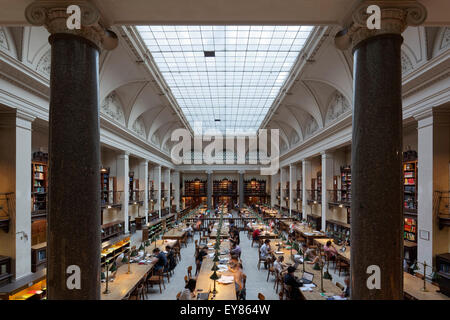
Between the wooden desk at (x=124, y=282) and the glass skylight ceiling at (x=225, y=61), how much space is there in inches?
245

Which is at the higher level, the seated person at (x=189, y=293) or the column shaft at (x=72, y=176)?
the column shaft at (x=72, y=176)

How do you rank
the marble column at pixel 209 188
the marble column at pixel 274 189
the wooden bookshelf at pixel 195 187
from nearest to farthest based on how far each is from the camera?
the marble column at pixel 274 189 < the marble column at pixel 209 188 < the wooden bookshelf at pixel 195 187

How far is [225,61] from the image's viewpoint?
9961mm

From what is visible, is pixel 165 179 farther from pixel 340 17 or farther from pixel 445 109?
pixel 340 17

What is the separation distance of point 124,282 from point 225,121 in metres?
13.6

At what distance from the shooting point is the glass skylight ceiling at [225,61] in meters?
8.10

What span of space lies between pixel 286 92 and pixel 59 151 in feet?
34.2

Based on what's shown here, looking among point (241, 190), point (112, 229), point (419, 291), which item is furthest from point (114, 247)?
point (241, 190)

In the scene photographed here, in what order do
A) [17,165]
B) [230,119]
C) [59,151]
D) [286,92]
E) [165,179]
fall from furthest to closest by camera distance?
[165,179] → [230,119] → [286,92] → [17,165] → [59,151]

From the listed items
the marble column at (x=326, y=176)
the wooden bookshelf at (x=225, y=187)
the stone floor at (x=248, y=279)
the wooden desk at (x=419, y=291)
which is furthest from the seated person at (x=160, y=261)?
the wooden bookshelf at (x=225, y=187)

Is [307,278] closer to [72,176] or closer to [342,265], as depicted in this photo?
[342,265]

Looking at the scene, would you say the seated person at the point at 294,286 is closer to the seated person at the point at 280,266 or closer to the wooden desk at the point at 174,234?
the seated person at the point at 280,266
